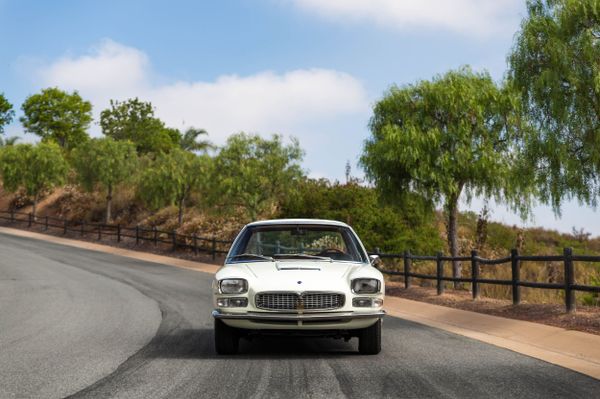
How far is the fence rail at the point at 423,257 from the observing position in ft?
40.8

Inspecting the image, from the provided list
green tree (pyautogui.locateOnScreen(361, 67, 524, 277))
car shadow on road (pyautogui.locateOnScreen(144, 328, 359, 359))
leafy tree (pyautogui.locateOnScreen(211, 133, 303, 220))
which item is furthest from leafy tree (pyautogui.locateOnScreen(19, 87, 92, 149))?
car shadow on road (pyautogui.locateOnScreen(144, 328, 359, 359))

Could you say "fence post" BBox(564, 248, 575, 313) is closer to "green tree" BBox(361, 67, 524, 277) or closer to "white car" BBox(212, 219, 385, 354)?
"white car" BBox(212, 219, 385, 354)

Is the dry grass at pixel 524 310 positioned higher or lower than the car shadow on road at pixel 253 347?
higher

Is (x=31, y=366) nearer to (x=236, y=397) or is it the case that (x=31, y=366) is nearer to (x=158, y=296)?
(x=236, y=397)

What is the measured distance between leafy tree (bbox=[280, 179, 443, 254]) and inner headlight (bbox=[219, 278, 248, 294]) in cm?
2120

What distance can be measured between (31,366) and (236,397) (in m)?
3.05

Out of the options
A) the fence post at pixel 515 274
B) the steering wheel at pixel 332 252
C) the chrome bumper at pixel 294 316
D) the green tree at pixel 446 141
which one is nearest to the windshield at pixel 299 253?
the steering wheel at pixel 332 252

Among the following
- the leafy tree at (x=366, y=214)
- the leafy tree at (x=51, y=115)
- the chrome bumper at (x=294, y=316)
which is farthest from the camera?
the leafy tree at (x=51, y=115)

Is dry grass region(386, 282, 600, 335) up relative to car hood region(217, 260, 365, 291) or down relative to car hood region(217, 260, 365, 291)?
down

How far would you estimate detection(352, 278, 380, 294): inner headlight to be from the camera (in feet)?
26.1

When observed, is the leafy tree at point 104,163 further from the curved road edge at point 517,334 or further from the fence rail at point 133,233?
the curved road edge at point 517,334

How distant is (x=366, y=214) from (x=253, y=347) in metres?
21.7

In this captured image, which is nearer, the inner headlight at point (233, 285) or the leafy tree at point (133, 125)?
the inner headlight at point (233, 285)

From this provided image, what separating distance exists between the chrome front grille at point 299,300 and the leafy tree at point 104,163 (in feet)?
140
